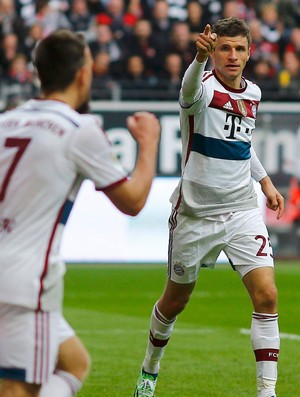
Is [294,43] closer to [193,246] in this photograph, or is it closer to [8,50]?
[8,50]

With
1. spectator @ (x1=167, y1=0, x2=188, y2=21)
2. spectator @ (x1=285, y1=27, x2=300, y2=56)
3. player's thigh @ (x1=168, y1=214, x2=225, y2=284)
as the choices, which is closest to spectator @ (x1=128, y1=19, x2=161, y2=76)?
spectator @ (x1=167, y1=0, x2=188, y2=21)

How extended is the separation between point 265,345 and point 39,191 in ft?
9.62

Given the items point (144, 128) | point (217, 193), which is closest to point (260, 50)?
point (217, 193)

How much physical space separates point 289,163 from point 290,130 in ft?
1.86

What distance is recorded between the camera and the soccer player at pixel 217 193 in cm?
718

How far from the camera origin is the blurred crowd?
18.7 m

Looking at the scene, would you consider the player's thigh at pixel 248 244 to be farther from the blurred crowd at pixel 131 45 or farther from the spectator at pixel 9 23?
the spectator at pixel 9 23

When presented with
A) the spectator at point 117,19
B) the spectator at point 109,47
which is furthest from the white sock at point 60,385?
the spectator at point 117,19

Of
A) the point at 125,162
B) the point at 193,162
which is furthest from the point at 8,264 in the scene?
the point at 125,162

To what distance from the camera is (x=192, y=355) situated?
374 inches

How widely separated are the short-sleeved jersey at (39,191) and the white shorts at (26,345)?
0.05m

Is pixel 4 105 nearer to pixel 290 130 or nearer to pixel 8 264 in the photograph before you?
pixel 290 130

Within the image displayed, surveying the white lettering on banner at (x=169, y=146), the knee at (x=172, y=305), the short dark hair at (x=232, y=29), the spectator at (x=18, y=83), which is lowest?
the white lettering on banner at (x=169, y=146)

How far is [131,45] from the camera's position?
1956 cm
